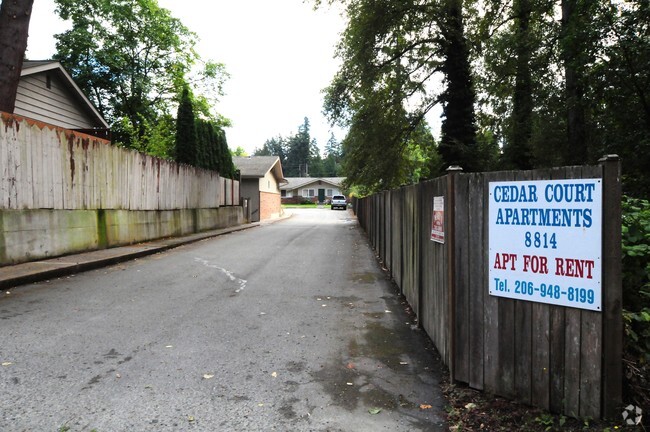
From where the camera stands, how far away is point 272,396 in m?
3.50

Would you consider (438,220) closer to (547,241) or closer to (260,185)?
(547,241)

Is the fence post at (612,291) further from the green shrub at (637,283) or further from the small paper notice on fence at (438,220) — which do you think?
the small paper notice on fence at (438,220)

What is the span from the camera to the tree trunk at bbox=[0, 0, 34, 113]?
9688mm

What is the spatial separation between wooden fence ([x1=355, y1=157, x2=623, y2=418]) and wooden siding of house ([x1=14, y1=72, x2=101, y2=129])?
50.0ft

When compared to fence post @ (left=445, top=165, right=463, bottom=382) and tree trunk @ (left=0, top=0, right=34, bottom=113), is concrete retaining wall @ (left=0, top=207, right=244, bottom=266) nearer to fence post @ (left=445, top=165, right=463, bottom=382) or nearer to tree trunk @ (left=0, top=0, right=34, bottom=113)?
tree trunk @ (left=0, top=0, right=34, bottom=113)

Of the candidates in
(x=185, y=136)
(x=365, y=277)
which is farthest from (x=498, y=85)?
(x=185, y=136)

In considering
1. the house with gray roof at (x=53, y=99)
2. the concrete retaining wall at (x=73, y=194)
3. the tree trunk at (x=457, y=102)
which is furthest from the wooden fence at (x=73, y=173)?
the tree trunk at (x=457, y=102)

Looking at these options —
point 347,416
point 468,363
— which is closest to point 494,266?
point 468,363

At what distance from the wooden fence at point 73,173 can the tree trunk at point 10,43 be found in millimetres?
1188

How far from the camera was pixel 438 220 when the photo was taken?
14.5 ft

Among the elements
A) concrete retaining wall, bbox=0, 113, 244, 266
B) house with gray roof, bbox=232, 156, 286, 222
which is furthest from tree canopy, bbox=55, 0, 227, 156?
concrete retaining wall, bbox=0, 113, 244, 266

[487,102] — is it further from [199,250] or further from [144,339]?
[144,339]

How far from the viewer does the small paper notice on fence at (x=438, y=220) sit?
13.9 ft

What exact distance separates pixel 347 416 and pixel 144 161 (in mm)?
12845
